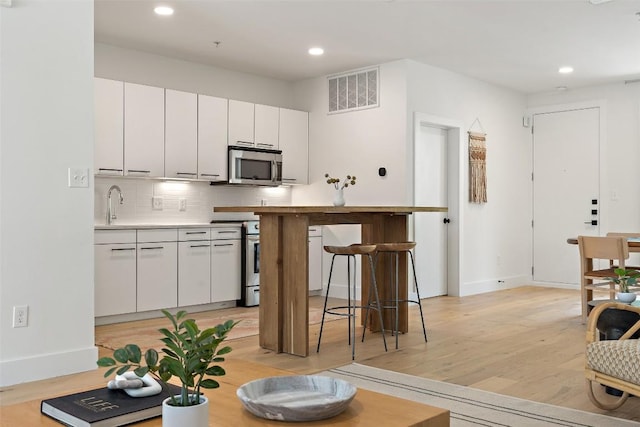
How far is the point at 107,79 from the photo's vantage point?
598 cm

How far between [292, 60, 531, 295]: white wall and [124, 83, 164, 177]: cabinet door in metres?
2.21

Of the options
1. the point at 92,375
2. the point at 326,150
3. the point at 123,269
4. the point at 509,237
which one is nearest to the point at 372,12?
the point at 326,150

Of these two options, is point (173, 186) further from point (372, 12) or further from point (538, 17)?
point (538, 17)

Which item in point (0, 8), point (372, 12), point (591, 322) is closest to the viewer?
point (591, 322)

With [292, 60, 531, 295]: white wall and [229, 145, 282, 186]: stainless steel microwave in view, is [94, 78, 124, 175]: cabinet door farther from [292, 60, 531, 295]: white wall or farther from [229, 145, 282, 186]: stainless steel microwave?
[292, 60, 531, 295]: white wall

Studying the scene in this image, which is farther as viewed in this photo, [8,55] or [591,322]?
[8,55]

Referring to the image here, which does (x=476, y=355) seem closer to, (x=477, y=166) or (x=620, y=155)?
(x=477, y=166)

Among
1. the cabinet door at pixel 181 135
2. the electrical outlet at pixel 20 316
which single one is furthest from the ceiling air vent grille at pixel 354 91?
the electrical outlet at pixel 20 316

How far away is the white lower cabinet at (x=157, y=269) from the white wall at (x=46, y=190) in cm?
180

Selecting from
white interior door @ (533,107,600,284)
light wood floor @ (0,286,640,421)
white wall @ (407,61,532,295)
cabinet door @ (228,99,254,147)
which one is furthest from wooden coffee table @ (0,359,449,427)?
white interior door @ (533,107,600,284)

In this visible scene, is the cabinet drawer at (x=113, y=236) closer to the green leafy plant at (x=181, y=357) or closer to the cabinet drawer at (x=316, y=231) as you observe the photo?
the cabinet drawer at (x=316, y=231)

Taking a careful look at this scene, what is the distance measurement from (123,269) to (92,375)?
187 centimetres

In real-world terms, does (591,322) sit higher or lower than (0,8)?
lower

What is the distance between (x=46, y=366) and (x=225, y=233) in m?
2.96
